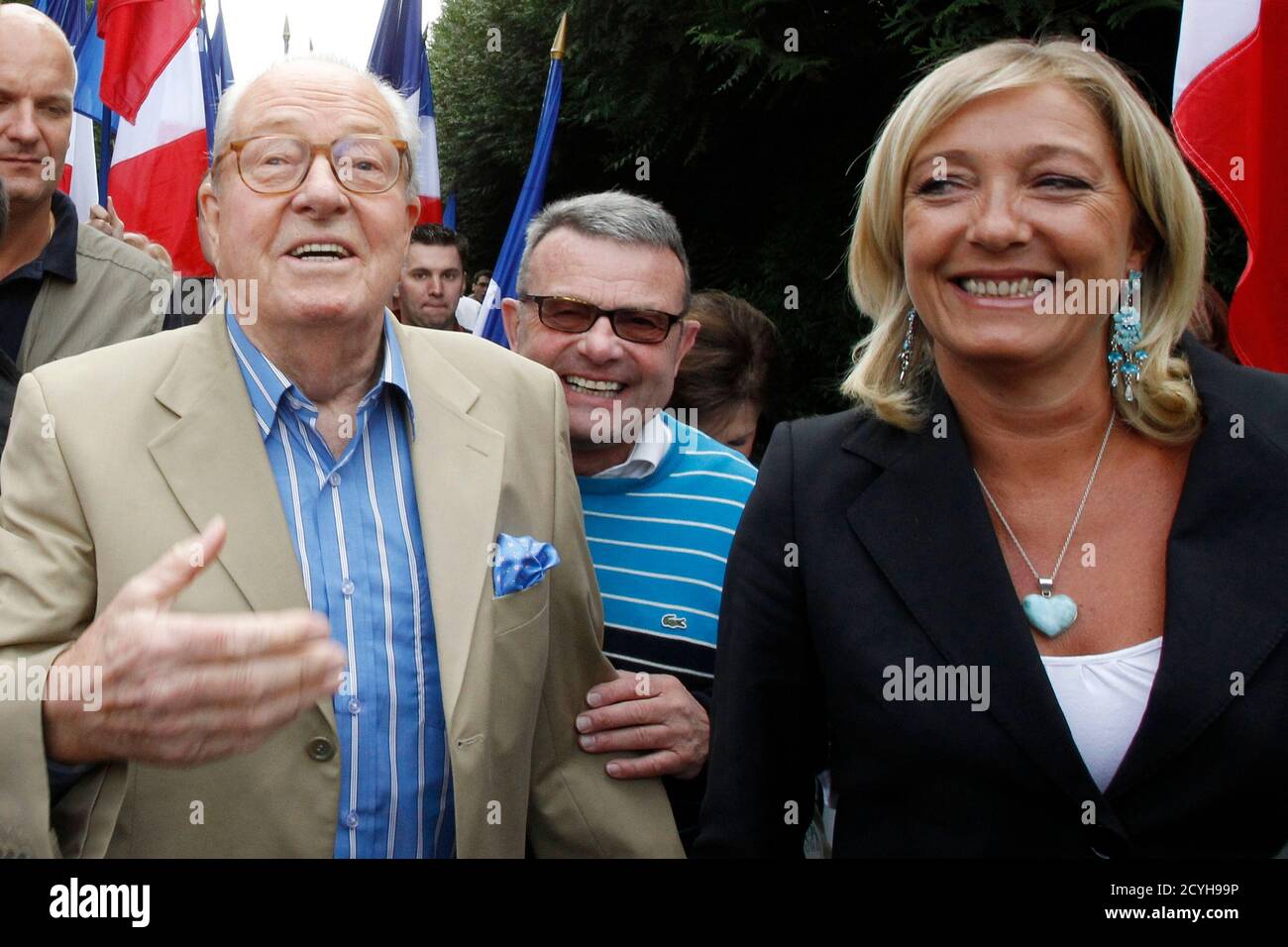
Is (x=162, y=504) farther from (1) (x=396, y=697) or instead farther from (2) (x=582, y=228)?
(2) (x=582, y=228)

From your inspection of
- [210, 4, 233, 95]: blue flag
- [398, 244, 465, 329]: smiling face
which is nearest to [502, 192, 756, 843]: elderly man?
[398, 244, 465, 329]: smiling face

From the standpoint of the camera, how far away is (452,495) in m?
2.11

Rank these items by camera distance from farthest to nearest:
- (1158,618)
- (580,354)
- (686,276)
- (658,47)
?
(658,47), (686,276), (580,354), (1158,618)

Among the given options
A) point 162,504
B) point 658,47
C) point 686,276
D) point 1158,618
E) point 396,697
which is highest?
→ point 658,47

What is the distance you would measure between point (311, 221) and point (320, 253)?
0.18 feet

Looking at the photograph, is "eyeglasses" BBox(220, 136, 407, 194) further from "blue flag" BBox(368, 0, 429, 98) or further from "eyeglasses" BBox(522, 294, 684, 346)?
"blue flag" BBox(368, 0, 429, 98)

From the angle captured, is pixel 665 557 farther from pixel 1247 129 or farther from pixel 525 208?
pixel 525 208

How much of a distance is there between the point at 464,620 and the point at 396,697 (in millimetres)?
160

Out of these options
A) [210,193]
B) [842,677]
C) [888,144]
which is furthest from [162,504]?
[888,144]

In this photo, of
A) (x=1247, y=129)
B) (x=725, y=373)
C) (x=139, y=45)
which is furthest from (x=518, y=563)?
(x=139, y=45)

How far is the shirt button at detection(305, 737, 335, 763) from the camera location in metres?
1.94

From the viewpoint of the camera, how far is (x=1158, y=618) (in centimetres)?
188

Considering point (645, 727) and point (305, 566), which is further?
point (645, 727)

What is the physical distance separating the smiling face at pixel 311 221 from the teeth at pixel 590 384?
67 centimetres
